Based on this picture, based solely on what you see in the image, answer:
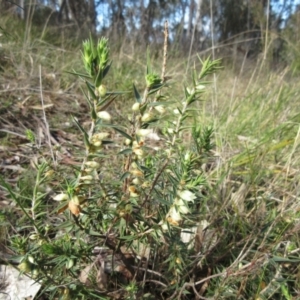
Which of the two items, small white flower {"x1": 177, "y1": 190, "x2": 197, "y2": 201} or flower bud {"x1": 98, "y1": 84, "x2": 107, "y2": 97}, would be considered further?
small white flower {"x1": 177, "y1": 190, "x2": 197, "y2": 201}

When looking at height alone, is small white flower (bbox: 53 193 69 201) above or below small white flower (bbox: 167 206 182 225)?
above

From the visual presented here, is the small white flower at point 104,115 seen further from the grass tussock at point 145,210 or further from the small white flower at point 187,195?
the small white flower at point 187,195

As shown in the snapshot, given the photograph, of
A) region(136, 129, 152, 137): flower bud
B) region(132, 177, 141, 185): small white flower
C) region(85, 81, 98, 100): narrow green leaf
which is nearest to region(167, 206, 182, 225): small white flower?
region(132, 177, 141, 185): small white flower

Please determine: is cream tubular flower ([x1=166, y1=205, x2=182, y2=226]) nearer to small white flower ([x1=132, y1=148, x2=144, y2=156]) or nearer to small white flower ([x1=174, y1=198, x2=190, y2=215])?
small white flower ([x1=174, y1=198, x2=190, y2=215])

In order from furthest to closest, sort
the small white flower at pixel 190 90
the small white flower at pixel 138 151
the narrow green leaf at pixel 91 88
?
the small white flower at pixel 190 90, the small white flower at pixel 138 151, the narrow green leaf at pixel 91 88

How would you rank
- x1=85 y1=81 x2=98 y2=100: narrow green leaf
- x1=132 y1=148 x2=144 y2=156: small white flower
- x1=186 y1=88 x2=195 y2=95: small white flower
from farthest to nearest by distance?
1. x1=186 y1=88 x2=195 y2=95: small white flower
2. x1=132 y1=148 x2=144 y2=156: small white flower
3. x1=85 y1=81 x2=98 y2=100: narrow green leaf

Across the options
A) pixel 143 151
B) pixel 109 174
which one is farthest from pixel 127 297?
pixel 109 174

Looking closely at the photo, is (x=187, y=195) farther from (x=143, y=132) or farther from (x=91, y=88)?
(x=91, y=88)

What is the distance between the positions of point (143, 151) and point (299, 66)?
123 inches

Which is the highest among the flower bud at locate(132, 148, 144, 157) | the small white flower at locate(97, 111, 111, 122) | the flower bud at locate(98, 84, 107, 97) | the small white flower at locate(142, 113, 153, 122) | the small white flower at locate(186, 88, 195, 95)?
the flower bud at locate(98, 84, 107, 97)

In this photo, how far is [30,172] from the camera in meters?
1.50

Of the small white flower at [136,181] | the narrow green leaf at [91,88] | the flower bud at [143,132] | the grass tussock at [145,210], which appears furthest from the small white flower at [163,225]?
the narrow green leaf at [91,88]

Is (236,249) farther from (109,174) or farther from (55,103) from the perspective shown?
(55,103)

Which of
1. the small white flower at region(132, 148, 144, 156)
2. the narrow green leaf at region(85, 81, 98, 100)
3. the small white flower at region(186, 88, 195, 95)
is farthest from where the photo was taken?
the small white flower at region(186, 88, 195, 95)
